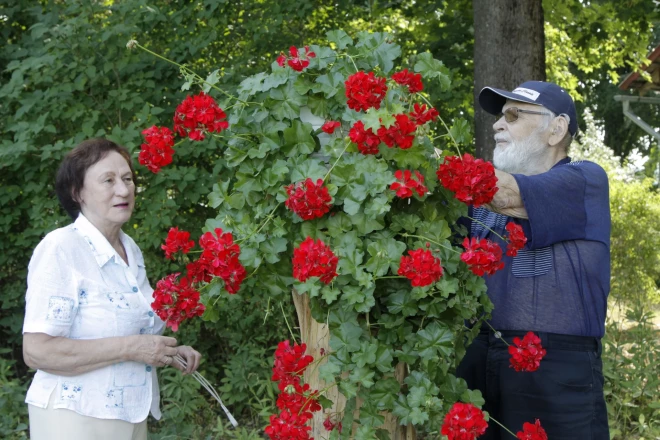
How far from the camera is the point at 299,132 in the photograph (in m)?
2.04

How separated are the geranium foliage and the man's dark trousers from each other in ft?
1.42

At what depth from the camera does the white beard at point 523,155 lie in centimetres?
263

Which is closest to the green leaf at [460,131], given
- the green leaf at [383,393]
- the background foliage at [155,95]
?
the green leaf at [383,393]

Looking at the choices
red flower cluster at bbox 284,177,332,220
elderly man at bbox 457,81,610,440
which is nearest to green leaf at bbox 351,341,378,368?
red flower cluster at bbox 284,177,332,220

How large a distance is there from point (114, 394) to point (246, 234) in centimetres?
82

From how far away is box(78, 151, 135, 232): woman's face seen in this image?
8.61 ft

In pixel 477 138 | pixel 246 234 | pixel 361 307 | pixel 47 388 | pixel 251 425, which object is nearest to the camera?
pixel 361 307

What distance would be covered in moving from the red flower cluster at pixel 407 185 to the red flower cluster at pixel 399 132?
2.7 inches

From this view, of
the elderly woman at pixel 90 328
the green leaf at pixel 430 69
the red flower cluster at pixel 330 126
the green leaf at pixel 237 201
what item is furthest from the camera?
the elderly woman at pixel 90 328

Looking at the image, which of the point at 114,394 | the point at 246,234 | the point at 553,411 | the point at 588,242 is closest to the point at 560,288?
the point at 588,242

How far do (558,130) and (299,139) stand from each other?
3.38 feet

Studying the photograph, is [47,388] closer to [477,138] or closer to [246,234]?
[246,234]

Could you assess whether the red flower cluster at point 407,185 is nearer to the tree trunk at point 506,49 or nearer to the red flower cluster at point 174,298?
the red flower cluster at point 174,298

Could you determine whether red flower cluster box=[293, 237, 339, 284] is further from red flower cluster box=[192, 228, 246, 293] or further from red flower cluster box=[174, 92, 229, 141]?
red flower cluster box=[174, 92, 229, 141]
